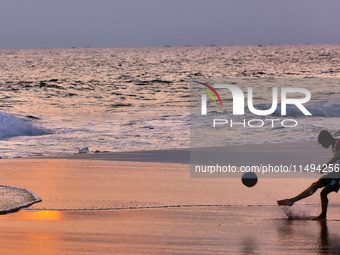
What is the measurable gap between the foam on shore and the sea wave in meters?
10.6

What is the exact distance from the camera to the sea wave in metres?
19.3

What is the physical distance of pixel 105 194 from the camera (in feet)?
27.5

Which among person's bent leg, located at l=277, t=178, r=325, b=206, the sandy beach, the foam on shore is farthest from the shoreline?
person's bent leg, located at l=277, t=178, r=325, b=206

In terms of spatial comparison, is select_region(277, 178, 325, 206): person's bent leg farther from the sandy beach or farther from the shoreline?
the shoreline

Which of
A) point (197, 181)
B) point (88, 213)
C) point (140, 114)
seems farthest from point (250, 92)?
point (88, 213)

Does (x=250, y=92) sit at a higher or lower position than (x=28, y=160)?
higher

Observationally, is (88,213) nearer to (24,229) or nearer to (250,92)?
(24,229)

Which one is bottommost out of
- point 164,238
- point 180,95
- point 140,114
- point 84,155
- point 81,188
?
point 164,238

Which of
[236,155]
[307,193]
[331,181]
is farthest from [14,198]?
[236,155]

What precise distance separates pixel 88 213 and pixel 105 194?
4.28ft

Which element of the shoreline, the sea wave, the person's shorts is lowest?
the person's shorts

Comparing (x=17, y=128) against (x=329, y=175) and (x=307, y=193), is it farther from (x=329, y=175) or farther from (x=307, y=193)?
(x=329, y=175)

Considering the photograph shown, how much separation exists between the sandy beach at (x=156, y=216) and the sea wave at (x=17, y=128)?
8529 millimetres

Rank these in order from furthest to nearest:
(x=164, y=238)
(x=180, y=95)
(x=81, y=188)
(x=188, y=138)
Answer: (x=180, y=95)
(x=188, y=138)
(x=81, y=188)
(x=164, y=238)
